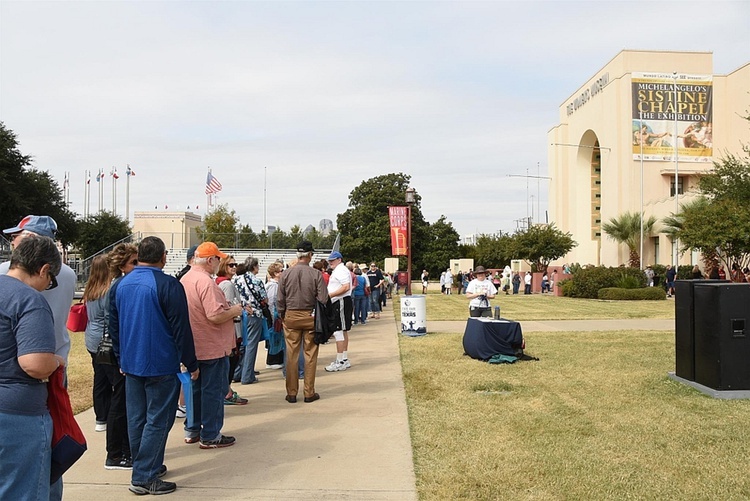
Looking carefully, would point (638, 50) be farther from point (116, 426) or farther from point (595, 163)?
point (116, 426)

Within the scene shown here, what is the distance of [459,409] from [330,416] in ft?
4.91

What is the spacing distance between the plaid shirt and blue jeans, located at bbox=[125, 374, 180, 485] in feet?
13.1

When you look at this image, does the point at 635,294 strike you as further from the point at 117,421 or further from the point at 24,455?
the point at 24,455

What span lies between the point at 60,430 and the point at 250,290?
5803 millimetres

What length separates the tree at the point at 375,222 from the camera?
A: 219 ft

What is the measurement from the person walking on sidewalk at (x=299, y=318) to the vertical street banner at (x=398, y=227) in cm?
2587

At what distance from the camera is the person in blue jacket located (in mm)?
5164

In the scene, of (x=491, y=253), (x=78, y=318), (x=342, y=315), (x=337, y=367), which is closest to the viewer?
(x=78, y=318)

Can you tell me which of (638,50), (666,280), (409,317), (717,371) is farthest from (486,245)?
(717,371)

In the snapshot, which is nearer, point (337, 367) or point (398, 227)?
point (337, 367)

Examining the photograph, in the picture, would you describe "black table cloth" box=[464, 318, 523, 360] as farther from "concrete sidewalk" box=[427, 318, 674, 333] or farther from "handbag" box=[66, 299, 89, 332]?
"handbag" box=[66, 299, 89, 332]

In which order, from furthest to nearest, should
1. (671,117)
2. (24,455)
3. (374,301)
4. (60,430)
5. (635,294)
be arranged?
(671,117), (635,294), (374,301), (60,430), (24,455)

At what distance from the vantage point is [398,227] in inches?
1374

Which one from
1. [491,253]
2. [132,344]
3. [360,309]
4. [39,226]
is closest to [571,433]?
[132,344]
